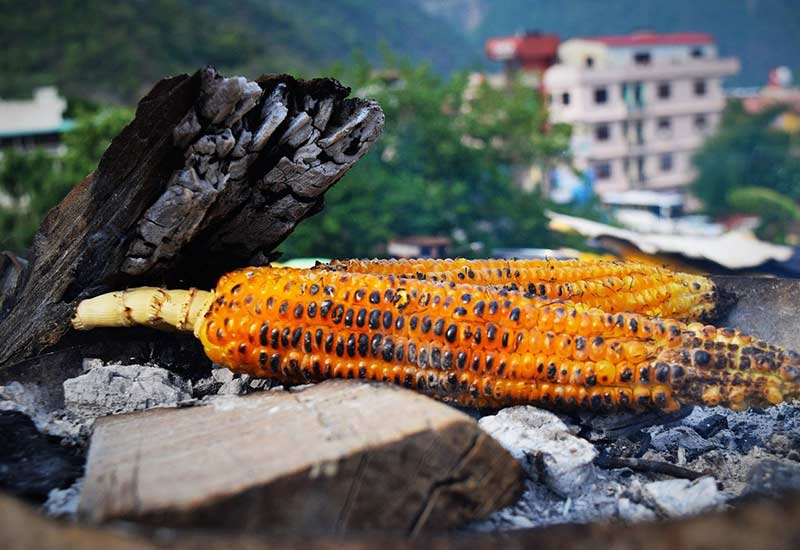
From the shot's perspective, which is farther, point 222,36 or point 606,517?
point 222,36

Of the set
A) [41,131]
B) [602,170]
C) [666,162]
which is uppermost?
[41,131]

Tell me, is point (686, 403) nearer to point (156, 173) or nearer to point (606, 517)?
point (606, 517)

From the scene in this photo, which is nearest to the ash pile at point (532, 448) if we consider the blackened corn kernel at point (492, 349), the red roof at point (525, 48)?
the blackened corn kernel at point (492, 349)

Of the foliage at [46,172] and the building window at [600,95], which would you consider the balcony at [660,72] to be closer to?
the building window at [600,95]

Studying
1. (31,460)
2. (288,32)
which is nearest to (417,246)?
(31,460)

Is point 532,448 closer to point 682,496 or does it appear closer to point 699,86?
point 682,496

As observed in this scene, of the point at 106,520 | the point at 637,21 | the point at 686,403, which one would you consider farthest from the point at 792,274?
the point at 637,21

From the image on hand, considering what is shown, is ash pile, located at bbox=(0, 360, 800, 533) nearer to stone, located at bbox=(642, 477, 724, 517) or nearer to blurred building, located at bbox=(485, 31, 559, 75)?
stone, located at bbox=(642, 477, 724, 517)
